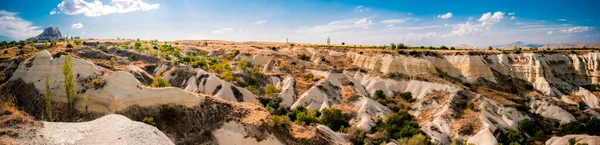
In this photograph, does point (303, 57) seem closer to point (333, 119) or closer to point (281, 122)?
point (333, 119)

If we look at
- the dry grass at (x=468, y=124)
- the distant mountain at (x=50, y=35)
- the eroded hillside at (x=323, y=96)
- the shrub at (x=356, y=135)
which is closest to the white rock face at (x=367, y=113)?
the eroded hillside at (x=323, y=96)

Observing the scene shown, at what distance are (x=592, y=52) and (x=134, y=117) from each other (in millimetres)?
80198

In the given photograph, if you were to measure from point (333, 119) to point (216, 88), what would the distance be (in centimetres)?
1641

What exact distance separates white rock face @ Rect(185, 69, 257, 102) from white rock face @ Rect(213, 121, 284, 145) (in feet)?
66.2

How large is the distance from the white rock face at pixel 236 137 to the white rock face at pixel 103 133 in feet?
33.0

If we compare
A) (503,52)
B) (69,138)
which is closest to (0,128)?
(69,138)

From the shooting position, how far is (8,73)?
32250mm

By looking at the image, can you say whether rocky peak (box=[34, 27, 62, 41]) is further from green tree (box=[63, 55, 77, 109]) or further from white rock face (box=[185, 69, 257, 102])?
green tree (box=[63, 55, 77, 109])

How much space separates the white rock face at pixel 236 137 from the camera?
83.7ft

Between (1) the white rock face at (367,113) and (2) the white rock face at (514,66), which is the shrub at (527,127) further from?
(2) the white rock face at (514,66)

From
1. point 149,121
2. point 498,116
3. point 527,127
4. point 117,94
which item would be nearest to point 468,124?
point 498,116

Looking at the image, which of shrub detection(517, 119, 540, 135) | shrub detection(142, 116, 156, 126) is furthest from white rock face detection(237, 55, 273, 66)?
shrub detection(142, 116, 156, 126)

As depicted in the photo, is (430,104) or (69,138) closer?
(69,138)

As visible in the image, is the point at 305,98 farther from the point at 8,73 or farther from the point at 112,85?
the point at 8,73
